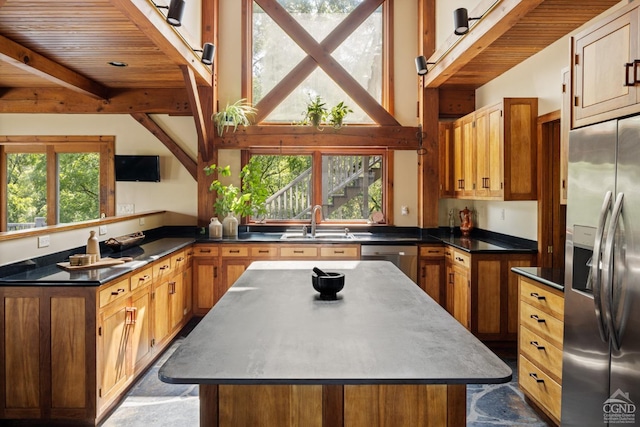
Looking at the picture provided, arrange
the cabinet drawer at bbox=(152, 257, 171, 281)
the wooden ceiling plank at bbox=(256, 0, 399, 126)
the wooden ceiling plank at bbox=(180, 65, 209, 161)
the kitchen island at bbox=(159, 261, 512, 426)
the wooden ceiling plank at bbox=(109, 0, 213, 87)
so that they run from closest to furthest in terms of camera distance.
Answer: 1. the kitchen island at bbox=(159, 261, 512, 426)
2. the wooden ceiling plank at bbox=(109, 0, 213, 87)
3. the cabinet drawer at bbox=(152, 257, 171, 281)
4. the wooden ceiling plank at bbox=(180, 65, 209, 161)
5. the wooden ceiling plank at bbox=(256, 0, 399, 126)

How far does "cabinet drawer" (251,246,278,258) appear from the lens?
193 inches

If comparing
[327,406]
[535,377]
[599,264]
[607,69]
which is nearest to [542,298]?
[535,377]

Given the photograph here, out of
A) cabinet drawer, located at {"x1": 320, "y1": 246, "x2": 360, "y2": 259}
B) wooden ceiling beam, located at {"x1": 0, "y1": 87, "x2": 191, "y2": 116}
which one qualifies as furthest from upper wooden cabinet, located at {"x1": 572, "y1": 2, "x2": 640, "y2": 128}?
wooden ceiling beam, located at {"x1": 0, "y1": 87, "x2": 191, "y2": 116}

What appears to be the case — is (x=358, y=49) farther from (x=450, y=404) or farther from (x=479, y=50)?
(x=450, y=404)

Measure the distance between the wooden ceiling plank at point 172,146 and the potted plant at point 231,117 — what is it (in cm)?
52

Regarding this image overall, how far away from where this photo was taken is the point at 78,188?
5734mm

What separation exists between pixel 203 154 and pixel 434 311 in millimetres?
3971

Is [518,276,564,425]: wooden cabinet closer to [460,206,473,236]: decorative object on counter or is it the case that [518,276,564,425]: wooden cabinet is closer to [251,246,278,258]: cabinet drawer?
[460,206,473,236]: decorative object on counter

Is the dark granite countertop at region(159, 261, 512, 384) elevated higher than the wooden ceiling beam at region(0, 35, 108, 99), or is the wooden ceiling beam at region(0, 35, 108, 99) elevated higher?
the wooden ceiling beam at region(0, 35, 108, 99)

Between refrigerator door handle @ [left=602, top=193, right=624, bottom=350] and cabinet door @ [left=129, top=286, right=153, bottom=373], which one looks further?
cabinet door @ [left=129, top=286, right=153, bottom=373]

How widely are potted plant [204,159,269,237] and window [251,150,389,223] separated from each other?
0.23 m

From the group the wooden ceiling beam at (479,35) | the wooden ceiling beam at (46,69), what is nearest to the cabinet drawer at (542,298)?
the wooden ceiling beam at (479,35)

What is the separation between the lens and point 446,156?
17.0ft

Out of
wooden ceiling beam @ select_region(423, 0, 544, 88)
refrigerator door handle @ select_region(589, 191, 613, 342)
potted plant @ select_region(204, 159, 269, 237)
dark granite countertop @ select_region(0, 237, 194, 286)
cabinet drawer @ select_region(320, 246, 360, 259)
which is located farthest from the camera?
potted plant @ select_region(204, 159, 269, 237)
